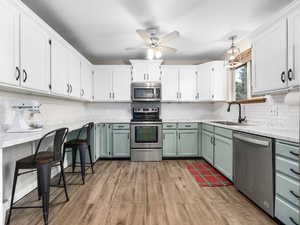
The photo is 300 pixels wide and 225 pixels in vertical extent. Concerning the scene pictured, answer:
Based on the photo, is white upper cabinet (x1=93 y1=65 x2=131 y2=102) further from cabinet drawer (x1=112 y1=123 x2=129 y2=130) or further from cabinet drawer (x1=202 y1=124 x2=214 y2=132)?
cabinet drawer (x1=202 y1=124 x2=214 y2=132)

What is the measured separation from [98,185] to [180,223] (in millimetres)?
1423

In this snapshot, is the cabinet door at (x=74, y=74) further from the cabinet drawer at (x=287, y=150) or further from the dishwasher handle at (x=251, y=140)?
the cabinet drawer at (x=287, y=150)

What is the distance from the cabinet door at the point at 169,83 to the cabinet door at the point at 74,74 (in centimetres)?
193

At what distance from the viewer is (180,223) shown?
5.62 feet

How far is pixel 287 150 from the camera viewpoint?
155cm

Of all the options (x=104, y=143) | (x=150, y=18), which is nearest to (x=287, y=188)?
(x=150, y=18)

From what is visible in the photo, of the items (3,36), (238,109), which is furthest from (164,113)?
(3,36)

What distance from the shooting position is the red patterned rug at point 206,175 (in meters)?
2.63

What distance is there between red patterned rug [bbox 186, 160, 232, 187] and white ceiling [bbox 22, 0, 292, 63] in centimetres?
255

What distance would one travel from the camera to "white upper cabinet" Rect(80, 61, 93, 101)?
3.48 meters

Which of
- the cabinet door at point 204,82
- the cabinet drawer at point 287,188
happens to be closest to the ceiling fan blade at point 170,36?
the cabinet door at point 204,82

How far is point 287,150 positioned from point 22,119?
286 cm

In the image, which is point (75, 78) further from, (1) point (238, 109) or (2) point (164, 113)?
(1) point (238, 109)

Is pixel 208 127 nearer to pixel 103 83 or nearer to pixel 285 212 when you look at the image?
pixel 285 212
